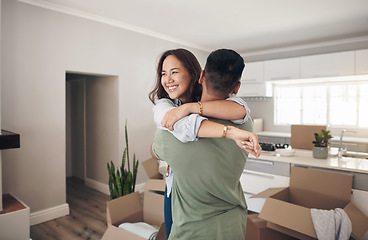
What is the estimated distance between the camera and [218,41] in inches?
201

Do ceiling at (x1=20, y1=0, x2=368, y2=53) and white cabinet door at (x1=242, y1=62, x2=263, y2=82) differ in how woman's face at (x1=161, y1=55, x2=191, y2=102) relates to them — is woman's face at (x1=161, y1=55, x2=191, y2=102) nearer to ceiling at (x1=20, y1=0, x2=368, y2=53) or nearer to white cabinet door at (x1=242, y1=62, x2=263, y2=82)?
ceiling at (x1=20, y1=0, x2=368, y2=53)

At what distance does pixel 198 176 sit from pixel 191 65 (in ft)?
1.69

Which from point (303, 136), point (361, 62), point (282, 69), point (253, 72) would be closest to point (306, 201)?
point (303, 136)

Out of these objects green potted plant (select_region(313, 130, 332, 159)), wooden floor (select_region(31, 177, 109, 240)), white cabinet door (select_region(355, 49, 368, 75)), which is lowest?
wooden floor (select_region(31, 177, 109, 240))

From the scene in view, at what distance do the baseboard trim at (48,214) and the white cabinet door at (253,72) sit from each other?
4.23 m

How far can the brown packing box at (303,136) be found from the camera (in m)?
2.98

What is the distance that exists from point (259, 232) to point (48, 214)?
2.61 meters

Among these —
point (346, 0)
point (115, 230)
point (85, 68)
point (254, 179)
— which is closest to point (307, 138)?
point (254, 179)

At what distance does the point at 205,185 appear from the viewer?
0.88 metres

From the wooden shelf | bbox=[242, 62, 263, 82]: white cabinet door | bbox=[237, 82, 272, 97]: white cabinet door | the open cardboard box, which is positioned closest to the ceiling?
bbox=[242, 62, 263, 82]: white cabinet door

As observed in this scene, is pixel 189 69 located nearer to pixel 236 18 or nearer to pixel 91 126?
pixel 236 18

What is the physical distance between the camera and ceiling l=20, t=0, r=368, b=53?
3225 millimetres

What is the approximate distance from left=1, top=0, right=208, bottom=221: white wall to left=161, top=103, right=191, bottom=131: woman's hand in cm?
278

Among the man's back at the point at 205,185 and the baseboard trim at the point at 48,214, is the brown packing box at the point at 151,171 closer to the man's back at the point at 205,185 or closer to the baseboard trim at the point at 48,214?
the man's back at the point at 205,185
